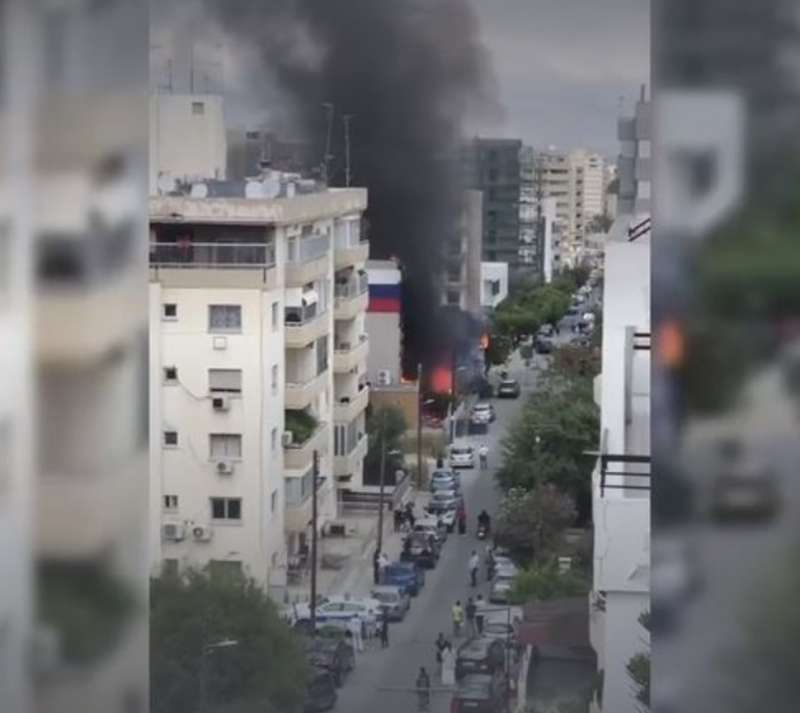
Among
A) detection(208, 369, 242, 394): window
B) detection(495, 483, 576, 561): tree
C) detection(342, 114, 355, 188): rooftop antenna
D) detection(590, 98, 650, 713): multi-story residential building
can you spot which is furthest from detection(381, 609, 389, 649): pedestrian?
detection(342, 114, 355, 188): rooftop antenna

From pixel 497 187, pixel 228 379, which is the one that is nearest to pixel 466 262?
pixel 497 187

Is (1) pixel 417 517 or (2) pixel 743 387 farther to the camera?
(1) pixel 417 517

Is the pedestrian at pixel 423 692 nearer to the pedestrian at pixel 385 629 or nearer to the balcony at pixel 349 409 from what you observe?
the pedestrian at pixel 385 629

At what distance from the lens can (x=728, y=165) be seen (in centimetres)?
212

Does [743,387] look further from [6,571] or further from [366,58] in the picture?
[6,571]

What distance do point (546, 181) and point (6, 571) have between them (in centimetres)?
107

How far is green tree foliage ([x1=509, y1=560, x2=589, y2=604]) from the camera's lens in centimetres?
254

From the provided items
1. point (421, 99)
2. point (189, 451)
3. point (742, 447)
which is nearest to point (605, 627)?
point (742, 447)

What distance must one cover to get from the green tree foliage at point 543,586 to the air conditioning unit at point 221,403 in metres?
0.56

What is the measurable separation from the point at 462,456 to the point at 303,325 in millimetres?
356

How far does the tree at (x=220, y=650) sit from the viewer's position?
2494 millimetres

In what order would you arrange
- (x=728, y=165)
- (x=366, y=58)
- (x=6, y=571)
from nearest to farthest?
(x=728, y=165)
(x=6, y=571)
(x=366, y=58)

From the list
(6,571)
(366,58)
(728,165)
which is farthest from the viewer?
(366,58)

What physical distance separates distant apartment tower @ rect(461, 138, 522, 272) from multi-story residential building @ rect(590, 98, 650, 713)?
0.17 m
